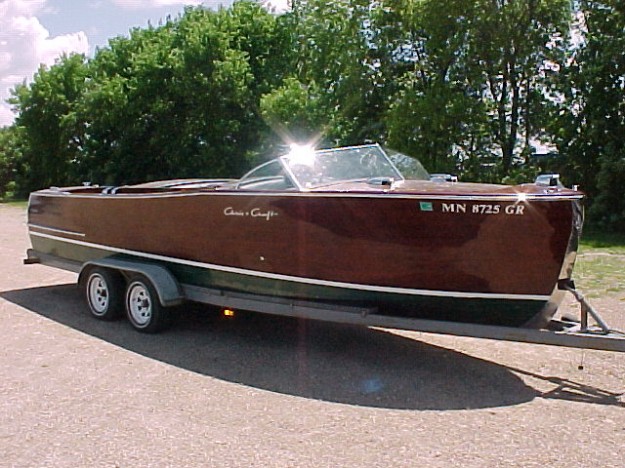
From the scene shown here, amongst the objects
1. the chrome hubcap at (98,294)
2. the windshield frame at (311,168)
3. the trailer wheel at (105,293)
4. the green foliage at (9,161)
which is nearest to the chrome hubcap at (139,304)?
the trailer wheel at (105,293)

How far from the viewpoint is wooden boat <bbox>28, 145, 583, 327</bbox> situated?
494cm

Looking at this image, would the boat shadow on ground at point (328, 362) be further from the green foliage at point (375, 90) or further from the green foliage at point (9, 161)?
the green foliage at point (9, 161)

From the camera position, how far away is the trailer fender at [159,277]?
6.48 metres

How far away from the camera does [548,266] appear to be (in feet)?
16.2

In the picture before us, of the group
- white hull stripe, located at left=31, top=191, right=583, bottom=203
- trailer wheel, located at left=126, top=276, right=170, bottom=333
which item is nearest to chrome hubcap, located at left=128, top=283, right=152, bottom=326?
trailer wheel, located at left=126, top=276, right=170, bottom=333

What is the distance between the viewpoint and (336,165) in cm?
620

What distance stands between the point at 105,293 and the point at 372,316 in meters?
3.34

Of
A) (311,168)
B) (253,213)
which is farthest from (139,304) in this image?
(311,168)

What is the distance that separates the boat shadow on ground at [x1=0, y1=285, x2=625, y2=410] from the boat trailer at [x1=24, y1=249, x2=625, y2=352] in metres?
0.40

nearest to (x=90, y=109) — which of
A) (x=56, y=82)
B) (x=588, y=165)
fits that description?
(x=56, y=82)

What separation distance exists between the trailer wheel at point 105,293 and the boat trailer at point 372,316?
0.61ft

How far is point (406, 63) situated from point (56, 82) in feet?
66.4

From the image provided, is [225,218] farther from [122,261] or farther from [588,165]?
[588,165]

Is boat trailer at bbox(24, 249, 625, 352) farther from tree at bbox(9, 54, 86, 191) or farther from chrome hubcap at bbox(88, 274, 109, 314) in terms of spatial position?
tree at bbox(9, 54, 86, 191)
